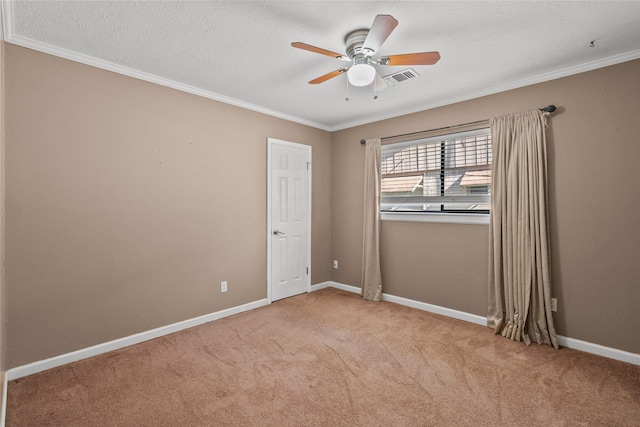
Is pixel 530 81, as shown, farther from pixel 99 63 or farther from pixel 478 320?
pixel 99 63

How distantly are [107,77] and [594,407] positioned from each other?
4408 millimetres

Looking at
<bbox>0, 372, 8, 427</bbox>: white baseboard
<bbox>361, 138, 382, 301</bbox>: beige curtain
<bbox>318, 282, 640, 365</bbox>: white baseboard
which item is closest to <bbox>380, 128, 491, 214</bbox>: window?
<bbox>361, 138, 382, 301</bbox>: beige curtain

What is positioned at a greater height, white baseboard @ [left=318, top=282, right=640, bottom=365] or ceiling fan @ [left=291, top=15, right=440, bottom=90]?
ceiling fan @ [left=291, top=15, right=440, bottom=90]

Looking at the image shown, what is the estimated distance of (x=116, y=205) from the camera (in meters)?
2.78

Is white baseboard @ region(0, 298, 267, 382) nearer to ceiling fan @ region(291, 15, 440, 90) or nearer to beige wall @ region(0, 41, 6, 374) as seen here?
beige wall @ region(0, 41, 6, 374)

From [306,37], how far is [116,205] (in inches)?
85.0

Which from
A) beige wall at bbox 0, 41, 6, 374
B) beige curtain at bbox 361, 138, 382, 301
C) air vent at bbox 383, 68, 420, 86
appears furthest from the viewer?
beige curtain at bbox 361, 138, 382, 301

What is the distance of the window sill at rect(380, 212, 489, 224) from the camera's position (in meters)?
3.39

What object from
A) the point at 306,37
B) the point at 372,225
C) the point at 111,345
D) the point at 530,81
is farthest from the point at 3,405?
the point at 530,81

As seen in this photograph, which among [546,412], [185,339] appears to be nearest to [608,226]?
[546,412]

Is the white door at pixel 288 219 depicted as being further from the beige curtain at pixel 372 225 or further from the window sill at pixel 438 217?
the window sill at pixel 438 217

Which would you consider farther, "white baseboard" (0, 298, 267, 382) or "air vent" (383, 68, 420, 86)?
"air vent" (383, 68, 420, 86)

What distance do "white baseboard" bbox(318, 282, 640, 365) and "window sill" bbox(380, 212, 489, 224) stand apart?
Answer: 3.35 feet

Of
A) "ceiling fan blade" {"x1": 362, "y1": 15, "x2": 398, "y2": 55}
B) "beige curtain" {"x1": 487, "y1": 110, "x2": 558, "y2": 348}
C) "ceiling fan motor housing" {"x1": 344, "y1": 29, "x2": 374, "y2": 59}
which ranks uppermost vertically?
"ceiling fan motor housing" {"x1": 344, "y1": 29, "x2": 374, "y2": 59}
